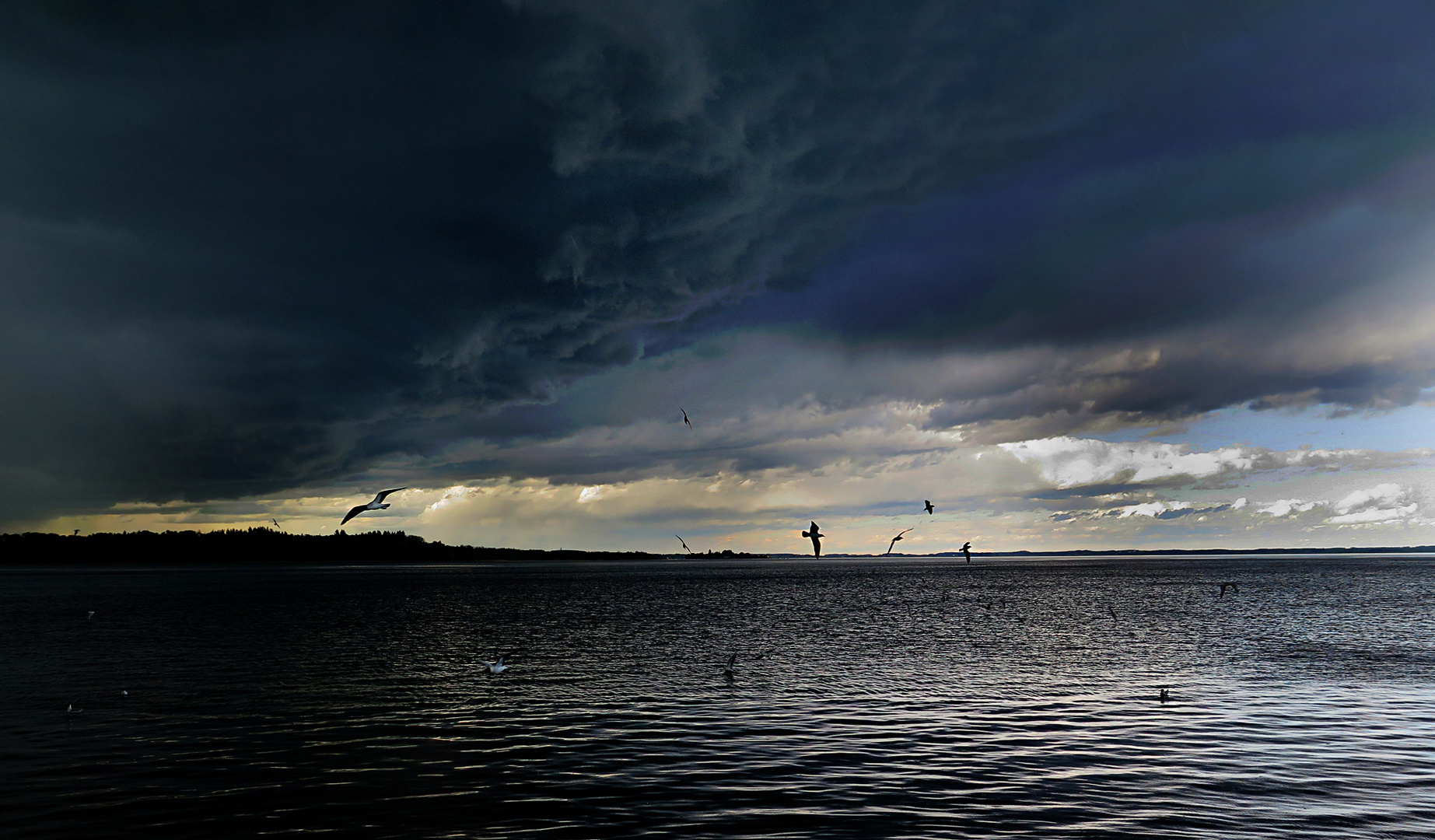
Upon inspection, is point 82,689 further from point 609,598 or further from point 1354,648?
point 609,598

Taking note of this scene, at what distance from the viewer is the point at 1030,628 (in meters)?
61.7

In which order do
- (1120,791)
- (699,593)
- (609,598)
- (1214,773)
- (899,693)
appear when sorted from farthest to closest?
(699,593) → (609,598) → (899,693) → (1214,773) → (1120,791)

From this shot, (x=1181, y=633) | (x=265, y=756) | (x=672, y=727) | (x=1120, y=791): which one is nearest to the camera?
(x=1120, y=791)

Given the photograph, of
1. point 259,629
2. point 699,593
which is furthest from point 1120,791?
point 699,593

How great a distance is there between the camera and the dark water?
1848 centimetres

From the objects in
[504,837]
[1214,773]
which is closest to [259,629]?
[504,837]

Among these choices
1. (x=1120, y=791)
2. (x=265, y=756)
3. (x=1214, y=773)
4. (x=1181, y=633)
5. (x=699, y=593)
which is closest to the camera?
(x=1120, y=791)

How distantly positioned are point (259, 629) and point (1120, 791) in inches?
2494

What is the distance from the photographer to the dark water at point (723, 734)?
18484 mm

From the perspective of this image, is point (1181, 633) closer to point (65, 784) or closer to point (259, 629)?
point (65, 784)

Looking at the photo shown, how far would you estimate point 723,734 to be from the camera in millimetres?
26391

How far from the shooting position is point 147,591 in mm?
123312

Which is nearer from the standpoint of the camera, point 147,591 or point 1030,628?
point 1030,628

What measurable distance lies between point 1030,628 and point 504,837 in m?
53.7
